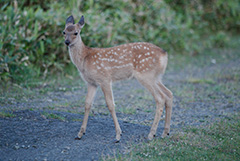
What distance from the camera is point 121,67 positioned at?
20.3 feet

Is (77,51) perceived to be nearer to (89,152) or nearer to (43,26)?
(89,152)

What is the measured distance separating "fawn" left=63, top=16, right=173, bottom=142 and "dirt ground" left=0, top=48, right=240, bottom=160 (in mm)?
500

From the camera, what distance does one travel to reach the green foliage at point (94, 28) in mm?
9656

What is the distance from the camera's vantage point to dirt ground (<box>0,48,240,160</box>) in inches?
211

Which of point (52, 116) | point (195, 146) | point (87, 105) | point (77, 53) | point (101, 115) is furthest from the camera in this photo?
point (101, 115)

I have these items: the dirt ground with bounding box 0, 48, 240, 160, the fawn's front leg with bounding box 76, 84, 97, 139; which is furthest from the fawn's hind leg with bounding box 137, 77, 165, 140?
the fawn's front leg with bounding box 76, 84, 97, 139

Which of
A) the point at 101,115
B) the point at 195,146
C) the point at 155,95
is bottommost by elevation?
the point at 101,115

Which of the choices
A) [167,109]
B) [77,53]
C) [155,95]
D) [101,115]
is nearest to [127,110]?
[101,115]

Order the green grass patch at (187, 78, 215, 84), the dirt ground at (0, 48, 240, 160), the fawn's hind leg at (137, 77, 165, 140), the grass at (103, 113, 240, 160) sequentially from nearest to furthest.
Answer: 1. the grass at (103, 113, 240, 160)
2. the dirt ground at (0, 48, 240, 160)
3. the fawn's hind leg at (137, 77, 165, 140)
4. the green grass patch at (187, 78, 215, 84)

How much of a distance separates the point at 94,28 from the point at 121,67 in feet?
17.1

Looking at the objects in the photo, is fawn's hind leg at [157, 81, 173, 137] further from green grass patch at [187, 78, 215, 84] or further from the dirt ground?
green grass patch at [187, 78, 215, 84]

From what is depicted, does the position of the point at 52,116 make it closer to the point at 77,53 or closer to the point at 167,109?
the point at 77,53

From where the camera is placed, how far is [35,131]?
588 centimetres

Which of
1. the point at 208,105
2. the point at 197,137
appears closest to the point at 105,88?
the point at 197,137
